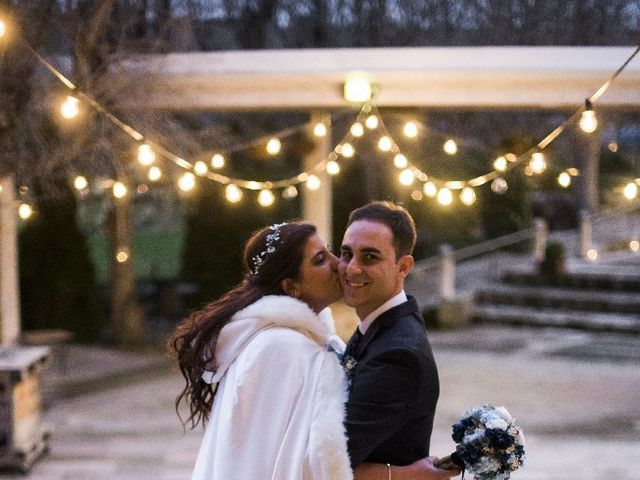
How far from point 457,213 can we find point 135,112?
11.3 meters

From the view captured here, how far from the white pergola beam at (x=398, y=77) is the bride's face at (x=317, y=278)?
19.1 feet

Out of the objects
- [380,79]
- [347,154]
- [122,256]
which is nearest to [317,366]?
[347,154]

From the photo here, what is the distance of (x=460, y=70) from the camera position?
843 cm

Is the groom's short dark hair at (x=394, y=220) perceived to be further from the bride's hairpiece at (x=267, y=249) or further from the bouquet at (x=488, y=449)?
the bouquet at (x=488, y=449)

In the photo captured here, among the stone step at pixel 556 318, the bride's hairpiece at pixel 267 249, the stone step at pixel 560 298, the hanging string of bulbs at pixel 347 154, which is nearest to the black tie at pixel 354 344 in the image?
the bride's hairpiece at pixel 267 249

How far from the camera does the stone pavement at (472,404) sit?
696cm

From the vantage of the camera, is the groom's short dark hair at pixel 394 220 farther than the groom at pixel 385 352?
Yes

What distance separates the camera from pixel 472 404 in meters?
9.02

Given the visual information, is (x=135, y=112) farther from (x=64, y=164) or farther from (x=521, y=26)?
(x=521, y=26)

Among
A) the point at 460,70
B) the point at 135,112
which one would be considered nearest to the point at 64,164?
the point at 135,112

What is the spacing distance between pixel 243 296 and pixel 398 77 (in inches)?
238

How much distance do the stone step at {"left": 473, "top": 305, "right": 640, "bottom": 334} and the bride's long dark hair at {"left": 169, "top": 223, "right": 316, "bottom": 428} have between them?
11696 mm

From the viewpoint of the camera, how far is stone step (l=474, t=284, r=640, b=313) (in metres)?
14.4

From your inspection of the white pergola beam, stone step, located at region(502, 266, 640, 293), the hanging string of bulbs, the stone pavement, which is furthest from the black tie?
stone step, located at region(502, 266, 640, 293)
